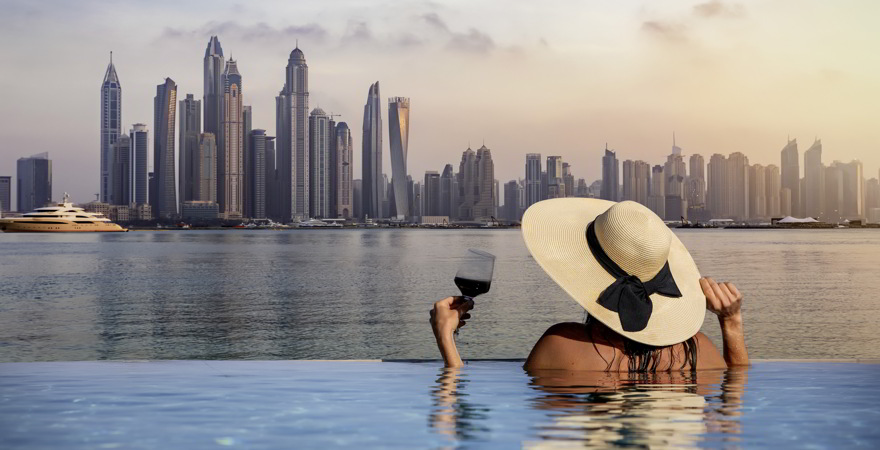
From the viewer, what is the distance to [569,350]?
4836 mm

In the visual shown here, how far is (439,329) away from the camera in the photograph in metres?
5.03

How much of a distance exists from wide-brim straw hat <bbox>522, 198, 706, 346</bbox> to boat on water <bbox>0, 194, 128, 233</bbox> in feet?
641

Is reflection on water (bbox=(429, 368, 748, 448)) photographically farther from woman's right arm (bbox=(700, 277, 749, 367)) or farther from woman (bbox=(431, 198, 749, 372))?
woman's right arm (bbox=(700, 277, 749, 367))

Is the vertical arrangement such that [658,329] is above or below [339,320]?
above

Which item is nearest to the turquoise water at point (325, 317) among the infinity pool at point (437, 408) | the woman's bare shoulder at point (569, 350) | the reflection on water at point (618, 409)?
the infinity pool at point (437, 408)

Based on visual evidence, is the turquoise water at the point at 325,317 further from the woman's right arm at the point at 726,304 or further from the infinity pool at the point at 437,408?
the woman's right arm at the point at 726,304

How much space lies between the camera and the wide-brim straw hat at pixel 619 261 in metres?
4.62

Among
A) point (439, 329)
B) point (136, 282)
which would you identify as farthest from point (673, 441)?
point (136, 282)

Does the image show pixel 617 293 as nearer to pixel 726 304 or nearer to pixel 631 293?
pixel 631 293

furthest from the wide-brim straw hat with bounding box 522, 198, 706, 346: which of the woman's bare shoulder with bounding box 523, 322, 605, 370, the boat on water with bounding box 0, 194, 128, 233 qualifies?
the boat on water with bounding box 0, 194, 128, 233

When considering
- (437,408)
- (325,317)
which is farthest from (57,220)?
(437,408)

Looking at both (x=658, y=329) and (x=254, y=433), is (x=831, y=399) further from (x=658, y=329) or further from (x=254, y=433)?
(x=254, y=433)

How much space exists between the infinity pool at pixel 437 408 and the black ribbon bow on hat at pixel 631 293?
1.85ft

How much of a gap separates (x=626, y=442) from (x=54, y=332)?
63.6ft
